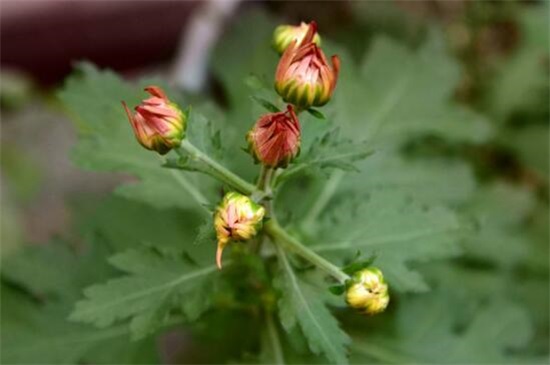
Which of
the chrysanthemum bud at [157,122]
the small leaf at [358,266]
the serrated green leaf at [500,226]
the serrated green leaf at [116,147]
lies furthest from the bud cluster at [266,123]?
the serrated green leaf at [500,226]

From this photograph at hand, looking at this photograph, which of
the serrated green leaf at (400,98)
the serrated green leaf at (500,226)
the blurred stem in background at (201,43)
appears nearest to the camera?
the serrated green leaf at (400,98)

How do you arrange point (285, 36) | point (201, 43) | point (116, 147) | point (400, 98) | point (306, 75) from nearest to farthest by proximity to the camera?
point (306, 75)
point (285, 36)
point (116, 147)
point (400, 98)
point (201, 43)

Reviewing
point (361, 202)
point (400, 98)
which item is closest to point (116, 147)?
point (361, 202)

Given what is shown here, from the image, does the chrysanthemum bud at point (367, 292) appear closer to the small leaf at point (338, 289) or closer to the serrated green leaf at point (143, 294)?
the small leaf at point (338, 289)

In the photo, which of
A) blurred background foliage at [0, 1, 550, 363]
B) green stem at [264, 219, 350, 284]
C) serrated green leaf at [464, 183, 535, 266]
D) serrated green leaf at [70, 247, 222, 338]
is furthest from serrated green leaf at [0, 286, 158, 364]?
serrated green leaf at [464, 183, 535, 266]

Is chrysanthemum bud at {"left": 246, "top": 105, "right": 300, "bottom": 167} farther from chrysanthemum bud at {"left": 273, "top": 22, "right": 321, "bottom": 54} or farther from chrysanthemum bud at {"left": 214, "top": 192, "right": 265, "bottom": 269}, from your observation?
chrysanthemum bud at {"left": 273, "top": 22, "right": 321, "bottom": 54}

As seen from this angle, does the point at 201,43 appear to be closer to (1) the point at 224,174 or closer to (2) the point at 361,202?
(2) the point at 361,202
